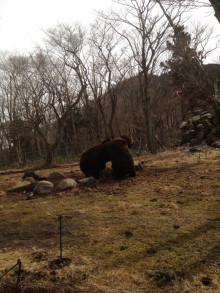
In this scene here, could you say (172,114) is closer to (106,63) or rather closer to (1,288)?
(106,63)

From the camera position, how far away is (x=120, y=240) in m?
3.19

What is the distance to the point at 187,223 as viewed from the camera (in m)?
3.54

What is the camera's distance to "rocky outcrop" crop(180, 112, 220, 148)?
Result: 35.1 ft

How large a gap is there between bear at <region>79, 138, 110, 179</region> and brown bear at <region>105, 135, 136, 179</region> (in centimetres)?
24

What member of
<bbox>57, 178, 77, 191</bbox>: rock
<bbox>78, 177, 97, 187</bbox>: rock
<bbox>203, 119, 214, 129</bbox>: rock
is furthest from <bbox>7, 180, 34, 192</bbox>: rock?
<bbox>203, 119, 214, 129</bbox>: rock

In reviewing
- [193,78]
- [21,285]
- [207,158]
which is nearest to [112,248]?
[21,285]

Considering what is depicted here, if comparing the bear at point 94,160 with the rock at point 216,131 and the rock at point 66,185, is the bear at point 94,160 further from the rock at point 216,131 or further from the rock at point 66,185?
the rock at point 216,131

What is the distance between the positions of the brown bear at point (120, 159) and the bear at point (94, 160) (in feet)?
0.79

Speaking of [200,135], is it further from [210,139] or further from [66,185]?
[66,185]

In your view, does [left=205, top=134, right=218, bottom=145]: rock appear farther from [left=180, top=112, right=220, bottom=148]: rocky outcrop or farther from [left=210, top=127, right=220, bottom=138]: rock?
[left=210, top=127, right=220, bottom=138]: rock

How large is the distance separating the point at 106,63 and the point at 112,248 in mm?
18434

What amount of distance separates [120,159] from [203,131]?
638 cm

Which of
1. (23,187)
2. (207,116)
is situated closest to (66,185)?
(23,187)

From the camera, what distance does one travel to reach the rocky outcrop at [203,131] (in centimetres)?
1068
